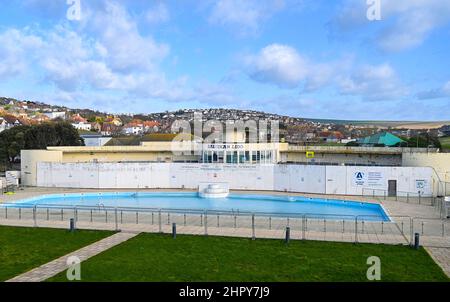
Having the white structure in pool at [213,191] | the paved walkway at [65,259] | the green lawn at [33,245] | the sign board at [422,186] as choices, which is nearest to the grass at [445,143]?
the sign board at [422,186]

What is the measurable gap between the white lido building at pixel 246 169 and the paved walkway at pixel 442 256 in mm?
15719

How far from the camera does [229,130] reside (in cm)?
3969

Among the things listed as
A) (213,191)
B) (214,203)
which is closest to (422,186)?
(214,203)

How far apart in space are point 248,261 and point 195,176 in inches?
905

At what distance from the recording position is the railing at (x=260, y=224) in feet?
57.6

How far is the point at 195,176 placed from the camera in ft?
119

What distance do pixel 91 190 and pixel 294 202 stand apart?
53.9 feet

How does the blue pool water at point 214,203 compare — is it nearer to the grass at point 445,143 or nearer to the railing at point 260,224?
the railing at point 260,224

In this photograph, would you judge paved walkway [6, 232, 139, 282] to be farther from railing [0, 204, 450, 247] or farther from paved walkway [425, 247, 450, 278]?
paved walkway [425, 247, 450, 278]

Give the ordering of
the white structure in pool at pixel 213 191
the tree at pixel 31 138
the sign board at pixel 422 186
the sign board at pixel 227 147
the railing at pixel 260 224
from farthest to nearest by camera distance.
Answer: the tree at pixel 31 138, the sign board at pixel 227 147, the white structure in pool at pixel 213 191, the sign board at pixel 422 186, the railing at pixel 260 224

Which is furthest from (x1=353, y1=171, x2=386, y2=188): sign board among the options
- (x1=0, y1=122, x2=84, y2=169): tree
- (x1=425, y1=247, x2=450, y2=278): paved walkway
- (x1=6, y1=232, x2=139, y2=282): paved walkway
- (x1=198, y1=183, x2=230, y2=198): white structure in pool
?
(x1=0, y1=122, x2=84, y2=169): tree

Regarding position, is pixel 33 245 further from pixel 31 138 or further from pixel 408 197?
pixel 31 138

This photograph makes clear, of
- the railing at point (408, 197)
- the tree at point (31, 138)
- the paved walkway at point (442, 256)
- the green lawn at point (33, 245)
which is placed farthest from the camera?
the tree at point (31, 138)

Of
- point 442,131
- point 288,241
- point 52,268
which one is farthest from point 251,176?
point 442,131
